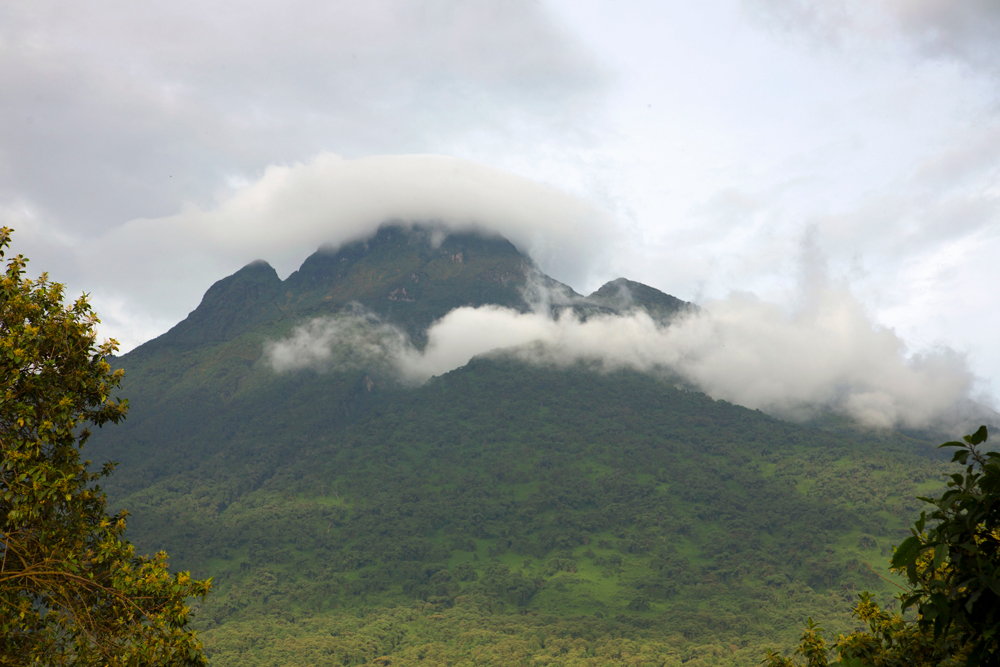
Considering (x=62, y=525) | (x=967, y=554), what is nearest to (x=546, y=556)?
(x=62, y=525)

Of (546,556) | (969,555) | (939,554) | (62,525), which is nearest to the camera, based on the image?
(939,554)

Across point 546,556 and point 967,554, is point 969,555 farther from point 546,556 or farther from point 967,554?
point 546,556

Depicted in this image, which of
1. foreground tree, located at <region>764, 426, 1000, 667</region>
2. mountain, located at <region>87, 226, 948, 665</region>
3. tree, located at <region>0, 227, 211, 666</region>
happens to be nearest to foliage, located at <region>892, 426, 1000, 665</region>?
foreground tree, located at <region>764, 426, 1000, 667</region>

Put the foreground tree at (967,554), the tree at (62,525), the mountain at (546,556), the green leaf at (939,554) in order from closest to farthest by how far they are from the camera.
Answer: the green leaf at (939,554)
the foreground tree at (967,554)
the tree at (62,525)
the mountain at (546,556)

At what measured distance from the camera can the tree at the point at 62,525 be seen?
34.8ft

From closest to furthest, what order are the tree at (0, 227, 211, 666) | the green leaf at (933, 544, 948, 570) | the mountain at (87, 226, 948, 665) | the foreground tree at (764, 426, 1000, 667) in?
the green leaf at (933, 544, 948, 570) → the foreground tree at (764, 426, 1000, 667) → the tree at (0, 227, 211, 666) → the mountain at (87, 226, 948, 665)

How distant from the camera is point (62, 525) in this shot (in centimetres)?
1223

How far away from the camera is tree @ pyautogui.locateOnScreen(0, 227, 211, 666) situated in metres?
10.6

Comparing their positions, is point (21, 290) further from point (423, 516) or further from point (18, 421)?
point (423, 516)

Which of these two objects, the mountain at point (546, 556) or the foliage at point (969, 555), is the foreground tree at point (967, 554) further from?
the mountain at point (546, 556)

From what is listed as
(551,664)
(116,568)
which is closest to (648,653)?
(551,664)

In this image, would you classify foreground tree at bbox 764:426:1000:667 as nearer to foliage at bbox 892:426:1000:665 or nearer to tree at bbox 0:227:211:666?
foliage at bbox 892:426:1000:665

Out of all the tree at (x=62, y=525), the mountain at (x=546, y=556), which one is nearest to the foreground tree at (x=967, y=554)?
the tree at (x=62, y=525)

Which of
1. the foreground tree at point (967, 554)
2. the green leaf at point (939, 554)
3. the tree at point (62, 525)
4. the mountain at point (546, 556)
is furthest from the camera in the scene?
the mountain at point (546, 556)
